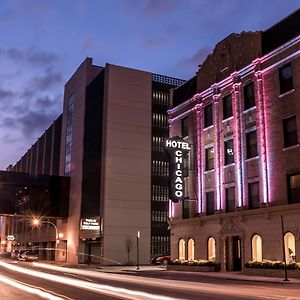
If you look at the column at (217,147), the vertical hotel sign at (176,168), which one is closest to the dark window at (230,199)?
the column at (217,147)

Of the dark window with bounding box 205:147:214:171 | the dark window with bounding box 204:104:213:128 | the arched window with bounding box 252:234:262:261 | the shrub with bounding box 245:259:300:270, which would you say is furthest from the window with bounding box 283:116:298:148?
the dark window with bounding box 204:104:213:128

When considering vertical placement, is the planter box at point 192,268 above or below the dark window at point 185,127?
below

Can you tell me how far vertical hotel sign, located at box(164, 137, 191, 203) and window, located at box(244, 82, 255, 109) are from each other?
8.19m

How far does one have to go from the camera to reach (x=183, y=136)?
50.2m

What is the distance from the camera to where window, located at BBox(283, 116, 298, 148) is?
117ft

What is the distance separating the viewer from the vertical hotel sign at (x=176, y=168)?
4472cm

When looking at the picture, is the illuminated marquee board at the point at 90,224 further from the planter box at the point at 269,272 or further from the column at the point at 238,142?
the planter box at the point at 269,272

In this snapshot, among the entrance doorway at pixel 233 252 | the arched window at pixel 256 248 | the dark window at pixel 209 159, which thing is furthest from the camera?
the dark window at pixel 209 159

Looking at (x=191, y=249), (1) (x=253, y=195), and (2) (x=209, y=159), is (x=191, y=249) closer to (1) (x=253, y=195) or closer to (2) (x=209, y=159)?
(2) (x=209, y=159)

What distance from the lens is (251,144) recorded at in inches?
1561

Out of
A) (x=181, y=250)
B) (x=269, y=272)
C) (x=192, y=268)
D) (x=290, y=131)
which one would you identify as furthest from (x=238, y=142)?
(x=181, y=250)

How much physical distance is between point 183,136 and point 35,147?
80.6 m

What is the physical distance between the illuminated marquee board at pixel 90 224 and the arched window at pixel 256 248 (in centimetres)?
3398

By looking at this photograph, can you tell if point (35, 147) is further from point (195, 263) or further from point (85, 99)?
point (195, 263)
